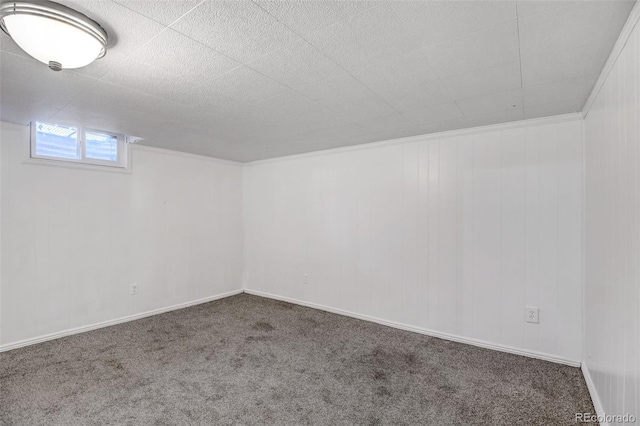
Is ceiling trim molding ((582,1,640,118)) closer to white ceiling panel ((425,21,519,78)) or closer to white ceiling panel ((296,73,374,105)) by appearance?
white ceiling panel ((425,21,519,78))

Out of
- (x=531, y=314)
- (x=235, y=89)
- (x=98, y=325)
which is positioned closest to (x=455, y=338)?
(x=531, y=314)

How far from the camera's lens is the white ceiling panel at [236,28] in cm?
133

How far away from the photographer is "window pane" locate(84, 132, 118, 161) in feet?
11.8

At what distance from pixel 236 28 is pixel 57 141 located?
10.1 feet

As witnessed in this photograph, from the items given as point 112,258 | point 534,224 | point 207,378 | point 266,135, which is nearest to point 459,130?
point 534,224

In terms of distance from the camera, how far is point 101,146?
12.1ft

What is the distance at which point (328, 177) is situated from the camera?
4242 mm

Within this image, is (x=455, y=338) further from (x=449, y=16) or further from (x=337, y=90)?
(x=449, y=16)

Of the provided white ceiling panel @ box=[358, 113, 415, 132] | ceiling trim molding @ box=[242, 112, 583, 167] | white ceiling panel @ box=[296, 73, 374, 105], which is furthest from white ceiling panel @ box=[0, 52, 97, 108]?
ceiling trim molding @ box=[242, 112, 583, 167]

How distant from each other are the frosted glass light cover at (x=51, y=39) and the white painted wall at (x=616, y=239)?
95.6 inches

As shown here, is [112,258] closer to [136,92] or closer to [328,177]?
[136,92]

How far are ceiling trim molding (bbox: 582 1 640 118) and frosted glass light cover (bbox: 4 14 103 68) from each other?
2.38m

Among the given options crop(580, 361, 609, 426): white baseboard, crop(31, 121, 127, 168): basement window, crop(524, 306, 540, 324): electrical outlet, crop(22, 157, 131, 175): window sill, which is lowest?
crop(580, 361, 609, 426): white baseboard

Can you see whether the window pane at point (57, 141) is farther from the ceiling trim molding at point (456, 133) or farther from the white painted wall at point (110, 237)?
the ceiling trim molding at point (456, 133)
